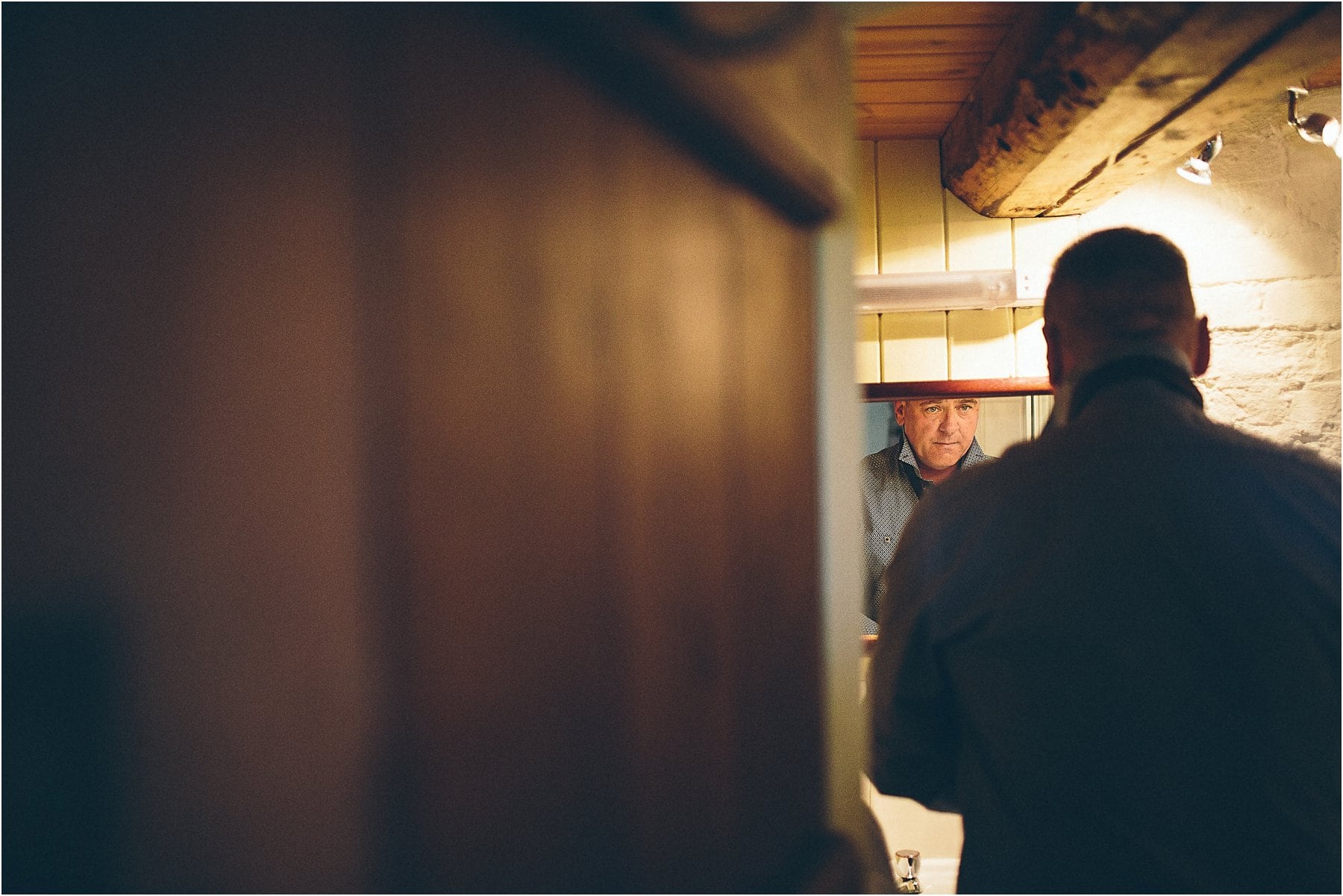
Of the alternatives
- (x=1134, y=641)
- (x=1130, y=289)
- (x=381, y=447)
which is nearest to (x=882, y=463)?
(x=1130, y=289)

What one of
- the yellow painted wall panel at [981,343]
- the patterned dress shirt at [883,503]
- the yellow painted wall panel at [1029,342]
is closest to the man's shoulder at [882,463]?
the patterned dress shirt at [883,503]

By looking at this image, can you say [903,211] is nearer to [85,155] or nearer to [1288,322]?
[1288,322]

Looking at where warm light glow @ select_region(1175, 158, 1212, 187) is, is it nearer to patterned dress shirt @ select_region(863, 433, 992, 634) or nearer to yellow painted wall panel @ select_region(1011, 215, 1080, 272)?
yellow painted wall panel @ select_region(1011, 215, 1080, 272)

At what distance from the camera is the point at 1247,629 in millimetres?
801

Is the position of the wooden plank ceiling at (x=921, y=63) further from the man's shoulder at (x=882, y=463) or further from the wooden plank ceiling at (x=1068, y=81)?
the man's shoulder at (x=882, y=463)

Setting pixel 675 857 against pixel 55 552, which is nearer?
pixel 55 552

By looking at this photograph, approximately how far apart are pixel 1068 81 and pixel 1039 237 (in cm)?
91

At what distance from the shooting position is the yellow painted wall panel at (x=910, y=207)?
6.98 ft

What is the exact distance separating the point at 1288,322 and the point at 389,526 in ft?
8.00

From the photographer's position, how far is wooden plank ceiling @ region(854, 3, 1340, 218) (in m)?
1.02

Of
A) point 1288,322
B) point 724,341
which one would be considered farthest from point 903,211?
point 724,341

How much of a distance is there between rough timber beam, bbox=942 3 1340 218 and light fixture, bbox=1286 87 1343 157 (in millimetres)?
455

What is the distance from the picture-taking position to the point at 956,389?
83.5 inches

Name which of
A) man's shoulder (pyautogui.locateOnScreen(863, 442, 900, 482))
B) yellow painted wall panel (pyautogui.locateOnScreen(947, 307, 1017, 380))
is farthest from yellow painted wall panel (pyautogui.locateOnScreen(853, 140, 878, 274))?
man's shoulder (pyautogui.locateOnScreen(863, 442, 900, 482))
